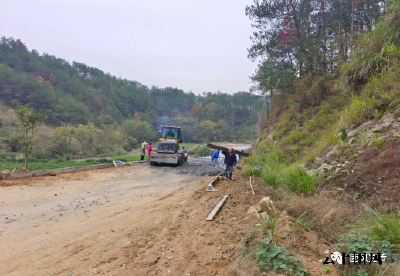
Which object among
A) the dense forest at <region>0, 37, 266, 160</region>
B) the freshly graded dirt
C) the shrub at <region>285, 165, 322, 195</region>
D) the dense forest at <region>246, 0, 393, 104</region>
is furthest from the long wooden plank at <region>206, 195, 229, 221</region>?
the dense forest at <region>0, 37, 266, 160</region>

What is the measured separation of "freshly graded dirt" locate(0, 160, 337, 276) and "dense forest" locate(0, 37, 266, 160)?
20450mm

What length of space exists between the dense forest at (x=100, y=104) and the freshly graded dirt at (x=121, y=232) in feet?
67.1

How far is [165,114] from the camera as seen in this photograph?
9762 centimetres

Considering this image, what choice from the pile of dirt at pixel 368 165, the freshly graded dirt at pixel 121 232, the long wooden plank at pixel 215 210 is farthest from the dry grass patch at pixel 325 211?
the long wooden plank at pixel 215 210

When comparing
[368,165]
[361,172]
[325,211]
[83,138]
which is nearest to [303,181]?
[361,172]

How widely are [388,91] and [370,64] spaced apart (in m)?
2.12

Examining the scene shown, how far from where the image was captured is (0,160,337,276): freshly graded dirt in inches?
138

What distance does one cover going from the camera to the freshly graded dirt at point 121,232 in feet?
11.5

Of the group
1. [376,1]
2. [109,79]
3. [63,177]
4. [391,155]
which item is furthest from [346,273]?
[109,79]

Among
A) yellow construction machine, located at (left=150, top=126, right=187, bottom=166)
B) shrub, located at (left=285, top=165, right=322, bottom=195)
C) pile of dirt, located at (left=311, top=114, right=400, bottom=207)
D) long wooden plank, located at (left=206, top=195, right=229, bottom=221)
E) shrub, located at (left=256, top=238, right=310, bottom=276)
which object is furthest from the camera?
yellow construction machine, located at (left=150, top=126, right=187, bottom=166)

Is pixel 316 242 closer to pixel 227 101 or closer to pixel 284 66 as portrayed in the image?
pixel 284 66

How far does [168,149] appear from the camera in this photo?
57.3 feet

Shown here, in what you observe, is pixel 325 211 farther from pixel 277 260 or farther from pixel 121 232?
pixel 121 232

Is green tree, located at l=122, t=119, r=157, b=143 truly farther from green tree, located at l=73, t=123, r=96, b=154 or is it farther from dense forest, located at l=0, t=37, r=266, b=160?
green tree, located at l=73, t=123, r=96, b=154
